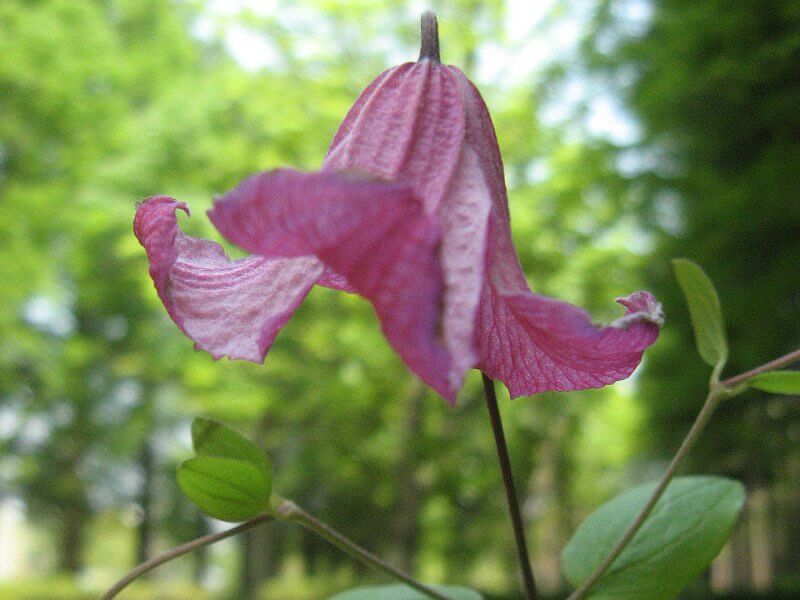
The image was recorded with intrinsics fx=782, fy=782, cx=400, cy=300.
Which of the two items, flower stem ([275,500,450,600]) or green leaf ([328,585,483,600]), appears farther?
green leaf ([328,585,483,600])

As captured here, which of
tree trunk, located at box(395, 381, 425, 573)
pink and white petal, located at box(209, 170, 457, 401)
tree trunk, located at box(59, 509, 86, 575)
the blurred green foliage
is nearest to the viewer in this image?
pink and white petal, located at box(209, 170, 457, 401)

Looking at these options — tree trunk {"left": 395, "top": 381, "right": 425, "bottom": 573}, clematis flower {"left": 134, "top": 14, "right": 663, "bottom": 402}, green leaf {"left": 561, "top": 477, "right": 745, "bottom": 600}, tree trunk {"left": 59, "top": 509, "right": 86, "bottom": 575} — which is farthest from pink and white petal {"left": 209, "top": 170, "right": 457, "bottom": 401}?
tree trunk {"left": 59, "top": 509, "right": 86, "bottom": 575}

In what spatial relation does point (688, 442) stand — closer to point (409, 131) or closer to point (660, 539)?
point (660, 539)

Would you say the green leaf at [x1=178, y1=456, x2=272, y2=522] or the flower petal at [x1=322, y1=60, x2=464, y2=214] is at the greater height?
the flower petal at [x1=322, y1=60, x2=464, y2=214]

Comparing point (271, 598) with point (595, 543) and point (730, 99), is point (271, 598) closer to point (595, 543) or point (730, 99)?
point (730, 99)

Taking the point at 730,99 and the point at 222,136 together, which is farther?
the point at 222,136

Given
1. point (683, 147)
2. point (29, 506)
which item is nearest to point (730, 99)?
point (683, 147)

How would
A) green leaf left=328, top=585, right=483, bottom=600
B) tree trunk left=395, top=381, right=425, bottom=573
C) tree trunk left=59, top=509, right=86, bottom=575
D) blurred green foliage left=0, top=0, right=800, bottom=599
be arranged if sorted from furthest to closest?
tree trunk left=59, top=509, right=86, bottom=575, tree trunk left=395, top=381, right=425, bottom=573, blurred green foliage left=0, top=0, right=800, bottom=599, green leaf left=328, top=585, right=483, bottom=600

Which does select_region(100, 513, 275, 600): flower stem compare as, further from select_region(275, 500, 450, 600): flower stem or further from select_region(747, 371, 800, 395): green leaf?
select_region(747, 371, 800, 395): green leaf

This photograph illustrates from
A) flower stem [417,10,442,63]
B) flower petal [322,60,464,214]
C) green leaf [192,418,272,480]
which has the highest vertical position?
flower stem [417,10,442,63]
